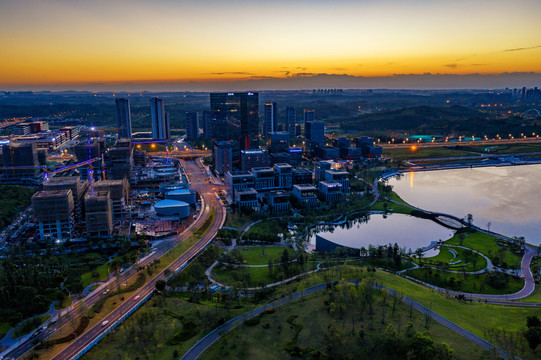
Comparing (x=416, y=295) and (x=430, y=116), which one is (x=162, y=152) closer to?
(x=416, y=295)

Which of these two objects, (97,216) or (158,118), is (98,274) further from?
(158,118)

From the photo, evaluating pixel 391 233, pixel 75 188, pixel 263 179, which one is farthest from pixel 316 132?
pixel 75 188

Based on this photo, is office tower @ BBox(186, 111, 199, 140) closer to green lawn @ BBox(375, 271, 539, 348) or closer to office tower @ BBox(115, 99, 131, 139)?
office tower @ BBox(115, 99, 131, 139)

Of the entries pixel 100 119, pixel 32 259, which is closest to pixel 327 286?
pixel 32 259

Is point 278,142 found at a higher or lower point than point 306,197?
higher

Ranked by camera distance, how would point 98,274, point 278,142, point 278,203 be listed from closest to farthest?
point 98,274 → point 278,203 → point 278,142
